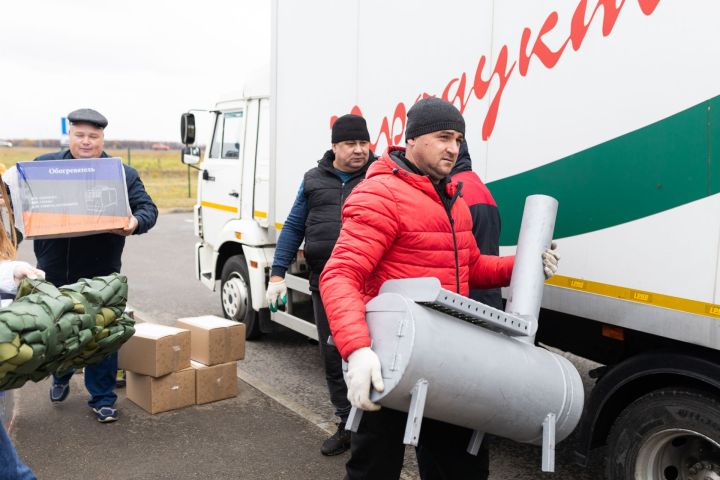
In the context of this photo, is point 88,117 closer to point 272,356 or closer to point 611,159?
point 272,356

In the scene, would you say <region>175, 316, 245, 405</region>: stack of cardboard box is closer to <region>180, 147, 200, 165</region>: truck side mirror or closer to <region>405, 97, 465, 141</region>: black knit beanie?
<region>180, 147, 200, 165</region>: truck side mirror

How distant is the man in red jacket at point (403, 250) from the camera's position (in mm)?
2207

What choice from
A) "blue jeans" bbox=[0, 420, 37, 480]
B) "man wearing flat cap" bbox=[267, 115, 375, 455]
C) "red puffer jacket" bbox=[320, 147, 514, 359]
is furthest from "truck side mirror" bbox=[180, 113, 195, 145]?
"red puffer jacket" bbox=[320, 147, 514, 359]

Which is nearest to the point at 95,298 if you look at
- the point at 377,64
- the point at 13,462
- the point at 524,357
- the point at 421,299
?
the point at 13,462

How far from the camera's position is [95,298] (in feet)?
9.96

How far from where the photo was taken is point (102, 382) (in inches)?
172

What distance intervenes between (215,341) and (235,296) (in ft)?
5.49

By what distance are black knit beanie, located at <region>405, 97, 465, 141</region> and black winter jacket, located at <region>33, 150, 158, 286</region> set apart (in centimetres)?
255

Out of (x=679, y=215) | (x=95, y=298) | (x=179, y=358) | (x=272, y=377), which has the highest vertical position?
(x=679, y=215)

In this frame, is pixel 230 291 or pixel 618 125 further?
pixel 230 291

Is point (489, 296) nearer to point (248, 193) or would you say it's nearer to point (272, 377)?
point (272, 377)

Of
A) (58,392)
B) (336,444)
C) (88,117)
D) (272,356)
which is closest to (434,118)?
(336,444)

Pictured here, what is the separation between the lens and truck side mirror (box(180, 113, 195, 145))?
6742 mm

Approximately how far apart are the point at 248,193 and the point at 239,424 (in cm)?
239
